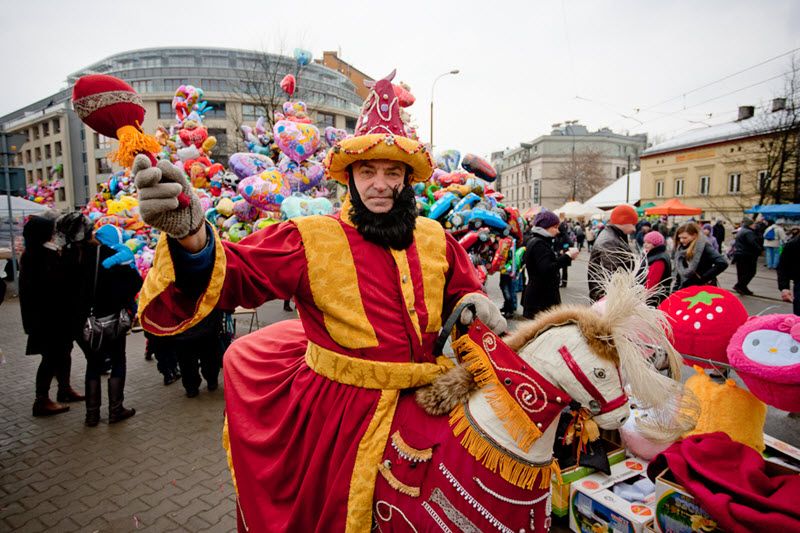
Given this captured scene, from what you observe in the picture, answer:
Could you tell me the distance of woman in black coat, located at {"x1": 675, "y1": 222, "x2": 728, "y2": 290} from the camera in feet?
18.9

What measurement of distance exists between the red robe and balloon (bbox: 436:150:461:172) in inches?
251

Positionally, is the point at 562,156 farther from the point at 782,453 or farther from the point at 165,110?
the point at 782,453

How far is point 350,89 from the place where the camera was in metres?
52.5

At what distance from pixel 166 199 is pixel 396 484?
4.12ft

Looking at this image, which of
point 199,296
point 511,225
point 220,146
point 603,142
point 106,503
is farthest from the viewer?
point 603,142

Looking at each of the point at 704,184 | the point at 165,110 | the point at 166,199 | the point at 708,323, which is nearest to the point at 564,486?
the point at 708,323

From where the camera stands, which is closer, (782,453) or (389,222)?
(389,222)

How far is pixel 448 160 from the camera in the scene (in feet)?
26.6

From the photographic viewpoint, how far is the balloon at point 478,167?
702 cm

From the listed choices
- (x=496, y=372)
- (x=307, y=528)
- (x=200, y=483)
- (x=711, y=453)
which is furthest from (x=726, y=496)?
(x=200, y=483)

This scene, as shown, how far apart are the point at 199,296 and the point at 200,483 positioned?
2.59 metres

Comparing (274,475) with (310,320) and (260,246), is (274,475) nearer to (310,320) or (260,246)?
(310,320)

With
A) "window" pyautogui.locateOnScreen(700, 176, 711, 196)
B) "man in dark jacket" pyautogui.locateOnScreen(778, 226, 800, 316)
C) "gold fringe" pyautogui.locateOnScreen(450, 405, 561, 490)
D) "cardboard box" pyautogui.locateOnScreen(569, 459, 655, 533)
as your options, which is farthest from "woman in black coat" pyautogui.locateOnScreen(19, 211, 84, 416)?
"window" pyautogui.locateOnScreen(700, 176, 711, 196)

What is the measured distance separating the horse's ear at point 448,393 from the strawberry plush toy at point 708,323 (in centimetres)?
150
